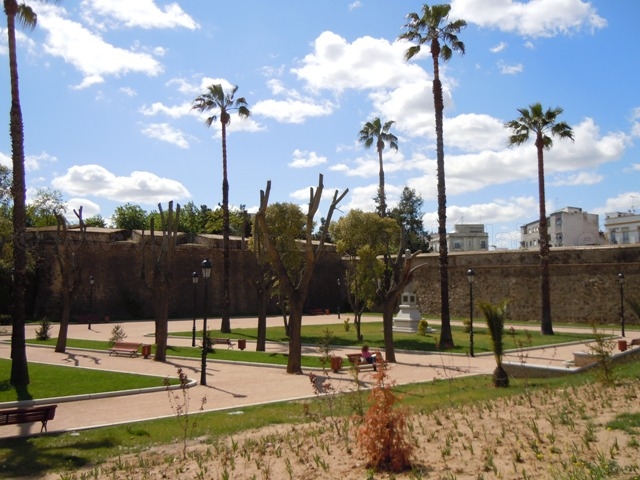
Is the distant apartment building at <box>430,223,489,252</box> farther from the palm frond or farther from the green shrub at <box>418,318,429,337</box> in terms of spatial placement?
the palm frond

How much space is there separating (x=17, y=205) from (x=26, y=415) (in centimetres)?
629

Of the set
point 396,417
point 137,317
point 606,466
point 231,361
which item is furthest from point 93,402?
point 137,317

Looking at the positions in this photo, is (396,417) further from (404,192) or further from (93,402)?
(404,192)

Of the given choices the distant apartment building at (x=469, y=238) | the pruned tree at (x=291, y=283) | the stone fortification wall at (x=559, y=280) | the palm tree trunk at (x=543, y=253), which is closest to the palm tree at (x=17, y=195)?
the pruned tree at (x=291, y=283)

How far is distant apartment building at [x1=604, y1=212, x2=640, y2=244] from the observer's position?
6556 centimetres

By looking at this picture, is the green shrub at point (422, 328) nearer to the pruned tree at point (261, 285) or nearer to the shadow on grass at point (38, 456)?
the pruned tree at point (261, 285)

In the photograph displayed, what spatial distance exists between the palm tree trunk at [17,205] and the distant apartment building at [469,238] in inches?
3053

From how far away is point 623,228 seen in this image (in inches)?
2657

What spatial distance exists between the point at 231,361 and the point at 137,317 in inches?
813

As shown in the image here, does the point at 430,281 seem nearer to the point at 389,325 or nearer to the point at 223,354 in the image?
the point at 389,325

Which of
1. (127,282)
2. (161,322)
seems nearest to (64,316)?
(161,322)

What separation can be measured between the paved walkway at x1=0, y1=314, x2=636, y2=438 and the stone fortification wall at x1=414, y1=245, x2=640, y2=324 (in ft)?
33.2

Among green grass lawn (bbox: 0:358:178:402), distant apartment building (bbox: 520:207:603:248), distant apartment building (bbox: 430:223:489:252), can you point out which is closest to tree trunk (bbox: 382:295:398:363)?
green grass lawn (bbox: 0:358:178:402)

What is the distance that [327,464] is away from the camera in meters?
6.24
